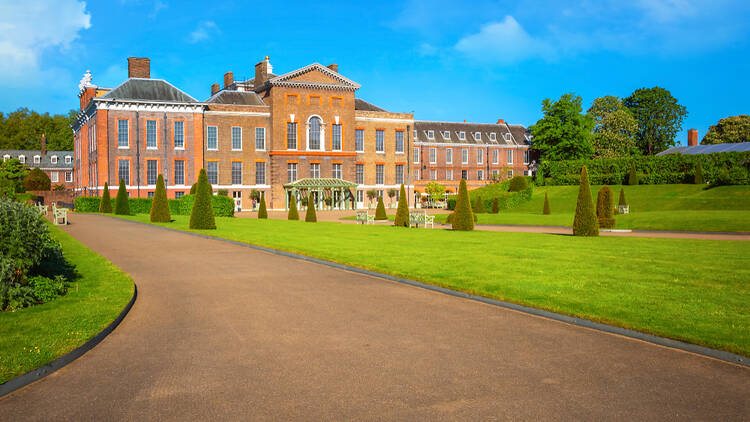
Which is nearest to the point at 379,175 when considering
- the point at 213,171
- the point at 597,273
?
the point at 213,171

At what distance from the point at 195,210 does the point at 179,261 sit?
12.2 metres

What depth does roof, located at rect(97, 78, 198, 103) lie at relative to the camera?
2272 inches

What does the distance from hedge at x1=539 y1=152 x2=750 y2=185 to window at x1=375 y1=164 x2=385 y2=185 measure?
61.7 feet

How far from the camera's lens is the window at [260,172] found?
6333 centimetres

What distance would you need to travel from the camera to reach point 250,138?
6275 centimetres

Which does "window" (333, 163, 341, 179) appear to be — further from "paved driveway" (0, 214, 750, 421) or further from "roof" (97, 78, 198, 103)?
"paved driveway" (0, 214, 750, 421)

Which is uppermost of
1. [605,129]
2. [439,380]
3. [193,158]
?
[605,129]

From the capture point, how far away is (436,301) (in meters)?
10.2

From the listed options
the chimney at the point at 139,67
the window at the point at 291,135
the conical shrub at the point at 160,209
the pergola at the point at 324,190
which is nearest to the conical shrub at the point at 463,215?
the conical shrub at the point at 160,209

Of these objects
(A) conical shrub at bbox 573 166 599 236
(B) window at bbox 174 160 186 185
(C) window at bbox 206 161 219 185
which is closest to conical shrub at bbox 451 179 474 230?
(A) conical shrub at bbox 573 166 599 236

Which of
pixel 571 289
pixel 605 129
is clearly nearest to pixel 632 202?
pixel 605 129

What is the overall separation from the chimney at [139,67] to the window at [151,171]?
9.34m

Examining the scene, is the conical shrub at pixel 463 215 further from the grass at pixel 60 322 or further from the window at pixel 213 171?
the window at pixel 213 171

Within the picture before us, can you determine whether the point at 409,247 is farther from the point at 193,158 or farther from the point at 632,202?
the point at 193,158
